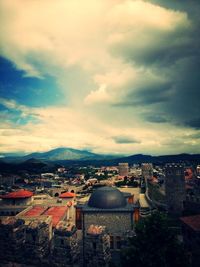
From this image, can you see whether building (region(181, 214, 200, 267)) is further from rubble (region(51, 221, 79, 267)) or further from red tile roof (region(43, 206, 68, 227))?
rubble (region(51, 221, 79, 267))

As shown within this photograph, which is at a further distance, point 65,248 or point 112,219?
point 112,219

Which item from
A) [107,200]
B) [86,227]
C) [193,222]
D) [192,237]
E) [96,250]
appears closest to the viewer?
[96,250]

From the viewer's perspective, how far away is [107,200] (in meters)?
24.3

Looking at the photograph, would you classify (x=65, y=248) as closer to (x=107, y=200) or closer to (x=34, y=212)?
(x=107, y=200)

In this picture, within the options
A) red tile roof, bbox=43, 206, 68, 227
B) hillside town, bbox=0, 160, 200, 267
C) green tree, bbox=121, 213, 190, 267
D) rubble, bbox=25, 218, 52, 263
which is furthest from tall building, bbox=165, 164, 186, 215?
rubble, bbox=25, 218, 52, 263

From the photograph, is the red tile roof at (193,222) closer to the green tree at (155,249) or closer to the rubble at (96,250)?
the green tree at (155,249)

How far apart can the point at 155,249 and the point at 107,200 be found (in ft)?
27.7

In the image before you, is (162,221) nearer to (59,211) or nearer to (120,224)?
(120,224)

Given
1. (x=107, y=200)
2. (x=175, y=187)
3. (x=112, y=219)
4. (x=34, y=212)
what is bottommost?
(x=34, y=212)

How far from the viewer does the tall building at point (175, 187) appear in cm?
4288

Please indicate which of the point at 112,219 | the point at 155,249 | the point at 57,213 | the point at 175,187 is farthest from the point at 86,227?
the point at 175,187

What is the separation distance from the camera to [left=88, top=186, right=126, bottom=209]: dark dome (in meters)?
24.0

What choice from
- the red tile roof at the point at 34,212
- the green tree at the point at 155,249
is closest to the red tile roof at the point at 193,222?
the green tree at the point at 155,249

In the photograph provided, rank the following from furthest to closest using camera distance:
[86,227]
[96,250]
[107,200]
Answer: [107,200]
[86,227]
[96,250]
